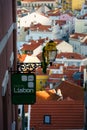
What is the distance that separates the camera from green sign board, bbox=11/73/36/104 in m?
6.07

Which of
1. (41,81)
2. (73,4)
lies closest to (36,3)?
(73,4)

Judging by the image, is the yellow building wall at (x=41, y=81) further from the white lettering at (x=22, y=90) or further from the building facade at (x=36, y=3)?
the building facade at (x=36, y=3)

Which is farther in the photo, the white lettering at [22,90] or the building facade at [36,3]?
the building facade at [36,3]

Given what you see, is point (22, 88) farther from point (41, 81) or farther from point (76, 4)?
point (76, 4)

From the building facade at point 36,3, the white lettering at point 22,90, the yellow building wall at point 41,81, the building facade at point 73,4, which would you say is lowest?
the building facade at point 36,3

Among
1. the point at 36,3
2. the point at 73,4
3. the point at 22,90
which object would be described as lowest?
the point at 36,3

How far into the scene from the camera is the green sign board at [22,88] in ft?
19.9

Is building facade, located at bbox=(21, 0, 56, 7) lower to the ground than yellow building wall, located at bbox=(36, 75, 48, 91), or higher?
lower

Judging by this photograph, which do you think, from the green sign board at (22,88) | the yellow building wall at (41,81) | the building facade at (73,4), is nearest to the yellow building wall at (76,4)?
the building facade at (73,4)

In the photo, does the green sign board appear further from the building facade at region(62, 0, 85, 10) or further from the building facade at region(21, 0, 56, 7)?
the building facade at region(21, 0, 56, 7)

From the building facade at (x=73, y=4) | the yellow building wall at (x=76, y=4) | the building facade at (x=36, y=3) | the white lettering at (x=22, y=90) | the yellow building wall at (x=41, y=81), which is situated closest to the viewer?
the white lettering at (x=22, y=90)

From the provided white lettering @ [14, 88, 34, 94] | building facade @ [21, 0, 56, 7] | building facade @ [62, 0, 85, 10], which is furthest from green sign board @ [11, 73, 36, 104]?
building facade @ [21, 0, 56, 7]

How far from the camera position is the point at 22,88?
239 inches

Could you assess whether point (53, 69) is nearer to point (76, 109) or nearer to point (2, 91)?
point (76, 109)
